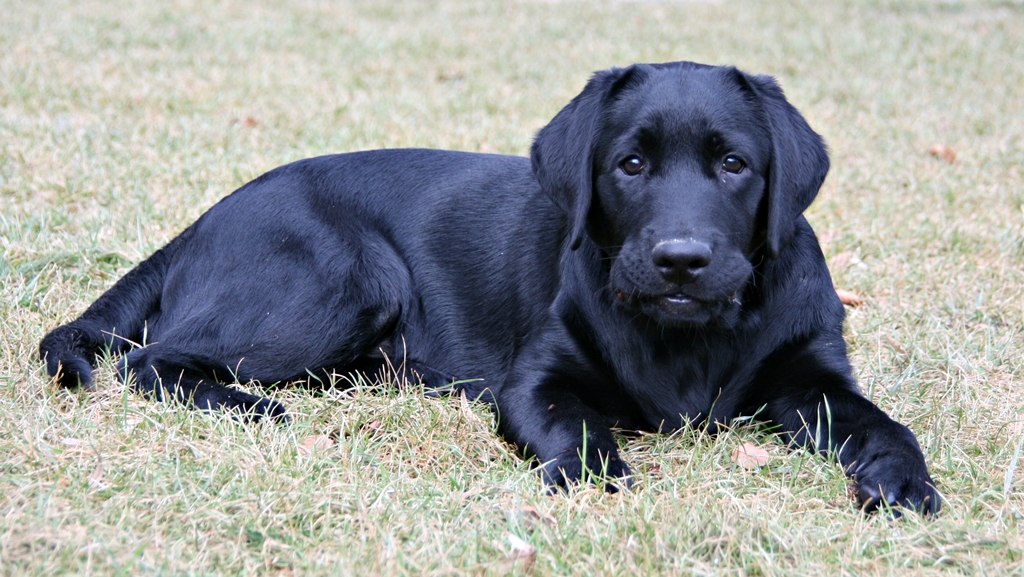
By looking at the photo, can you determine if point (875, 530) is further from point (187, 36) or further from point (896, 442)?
point (187, 36)

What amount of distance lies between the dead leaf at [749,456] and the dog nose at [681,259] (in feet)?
1.82

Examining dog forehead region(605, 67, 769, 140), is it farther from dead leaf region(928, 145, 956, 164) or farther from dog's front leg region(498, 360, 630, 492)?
dead leaf region(928, 145, 956, 164)

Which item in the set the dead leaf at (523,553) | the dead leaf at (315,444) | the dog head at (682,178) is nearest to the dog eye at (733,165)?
the dog head at (682,178)

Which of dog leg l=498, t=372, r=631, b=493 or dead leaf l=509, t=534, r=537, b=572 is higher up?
dead leaf l=509, t=534, r=537, b=572

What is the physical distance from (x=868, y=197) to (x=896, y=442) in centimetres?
322

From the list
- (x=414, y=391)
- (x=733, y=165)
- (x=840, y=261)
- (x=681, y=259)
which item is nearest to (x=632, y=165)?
(x=733, y=165)

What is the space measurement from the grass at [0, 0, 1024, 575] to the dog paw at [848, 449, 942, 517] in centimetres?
6

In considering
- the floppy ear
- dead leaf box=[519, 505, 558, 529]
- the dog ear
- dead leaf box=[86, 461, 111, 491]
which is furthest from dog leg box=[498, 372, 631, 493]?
dead leaf box=[86, 461, 111, 491]

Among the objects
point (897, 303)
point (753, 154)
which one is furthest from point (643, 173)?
point (897, 303)

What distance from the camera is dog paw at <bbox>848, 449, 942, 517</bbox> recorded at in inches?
94.1

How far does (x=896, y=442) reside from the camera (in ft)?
8.49

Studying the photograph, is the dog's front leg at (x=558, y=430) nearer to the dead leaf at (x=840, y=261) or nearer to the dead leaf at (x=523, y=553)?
the dead leaf at (x=523, y=553)

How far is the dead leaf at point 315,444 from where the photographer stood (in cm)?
265

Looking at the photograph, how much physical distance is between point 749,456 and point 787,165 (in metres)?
0.83
